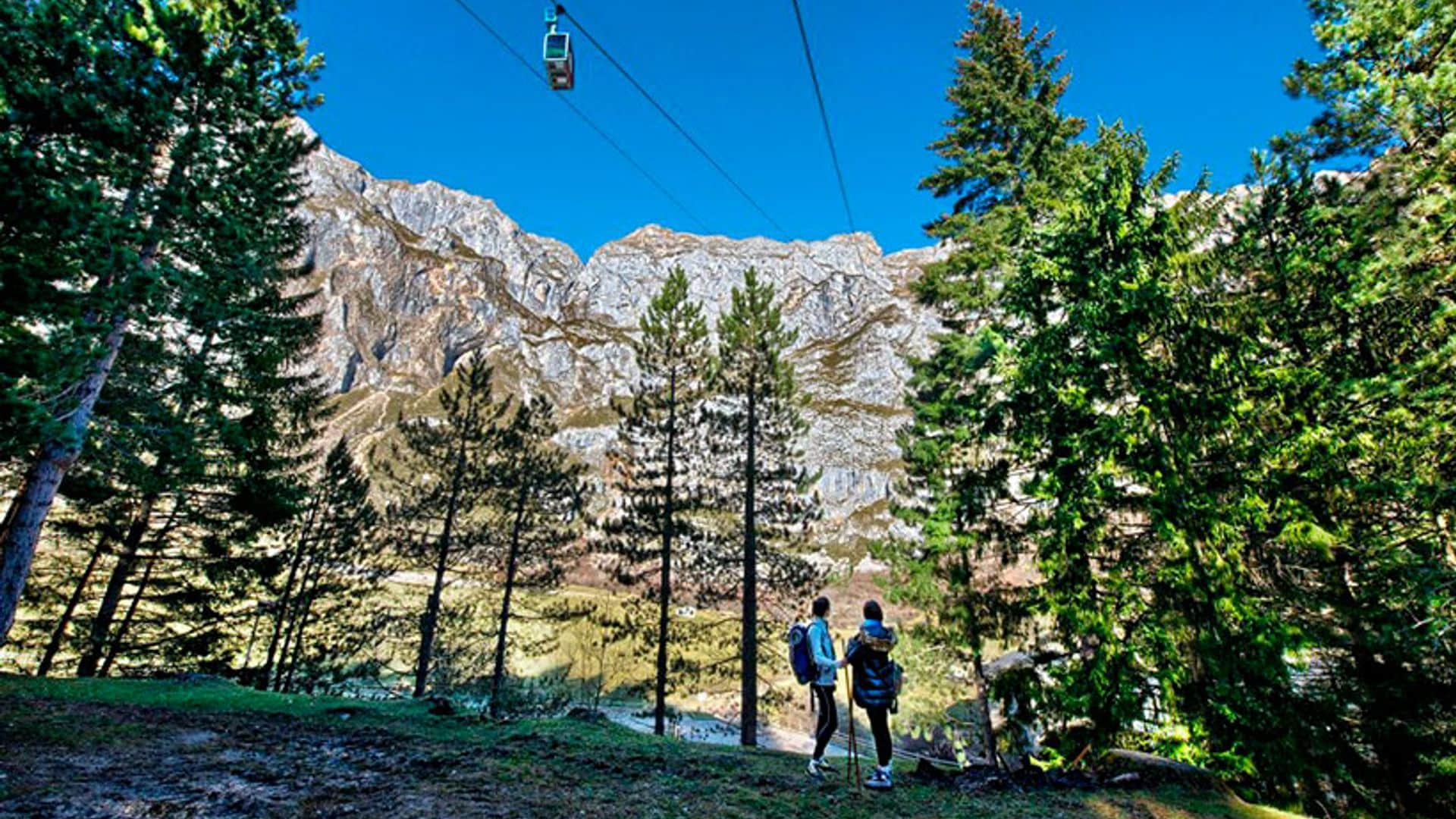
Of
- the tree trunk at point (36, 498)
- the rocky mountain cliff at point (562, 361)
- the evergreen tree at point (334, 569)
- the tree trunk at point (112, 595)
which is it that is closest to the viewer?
the tree trunk at point (36, 498)

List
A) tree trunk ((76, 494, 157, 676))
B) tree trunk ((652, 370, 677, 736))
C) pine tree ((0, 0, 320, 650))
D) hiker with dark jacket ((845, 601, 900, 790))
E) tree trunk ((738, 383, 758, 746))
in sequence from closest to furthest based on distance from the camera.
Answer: hiker with dark jacket ((845, 601, 900, 790)) < pine tree ((0, 0, 320, 650)) < tree trunk ((76, 494, 157, 676)) < tree trunk ((738, 383, 758, 746)) < tree trunk ((652, 370, 677, 736))

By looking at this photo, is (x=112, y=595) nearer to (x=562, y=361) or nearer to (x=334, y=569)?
(x=334, y=569)

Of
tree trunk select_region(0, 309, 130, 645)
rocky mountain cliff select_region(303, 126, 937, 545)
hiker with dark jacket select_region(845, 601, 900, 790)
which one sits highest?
rocky mountain cliff select_region(303, 126, 937, 545)

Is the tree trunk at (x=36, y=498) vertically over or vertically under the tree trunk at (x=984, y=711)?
over

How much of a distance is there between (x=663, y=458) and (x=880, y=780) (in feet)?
43.1

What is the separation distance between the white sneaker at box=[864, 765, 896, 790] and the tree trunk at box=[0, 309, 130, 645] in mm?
11151

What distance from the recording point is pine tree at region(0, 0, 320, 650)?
7.05 meters

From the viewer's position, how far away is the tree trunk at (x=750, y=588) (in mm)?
15195

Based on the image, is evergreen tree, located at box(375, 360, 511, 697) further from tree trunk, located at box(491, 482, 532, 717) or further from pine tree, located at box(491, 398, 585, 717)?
tree trunk, located at box(491, 482, 532, 717)

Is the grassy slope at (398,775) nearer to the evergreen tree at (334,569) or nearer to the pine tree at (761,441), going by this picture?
the pine tree at (761,441)

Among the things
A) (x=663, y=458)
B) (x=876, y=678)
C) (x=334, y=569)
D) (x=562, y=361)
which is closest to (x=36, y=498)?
(x=876, y=678)

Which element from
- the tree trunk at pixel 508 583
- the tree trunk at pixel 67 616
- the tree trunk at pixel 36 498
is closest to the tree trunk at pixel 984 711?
the tree trunk at pixel 508 583

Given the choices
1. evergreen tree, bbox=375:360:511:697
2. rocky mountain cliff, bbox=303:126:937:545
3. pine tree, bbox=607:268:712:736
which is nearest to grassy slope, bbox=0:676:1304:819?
pine tree, bbox=607:268:712:736

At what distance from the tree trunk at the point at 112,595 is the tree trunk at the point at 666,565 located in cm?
1297
